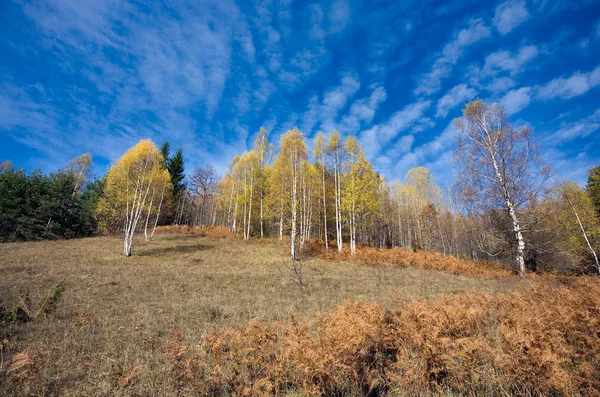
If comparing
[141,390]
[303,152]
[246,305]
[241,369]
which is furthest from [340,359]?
[303,152]

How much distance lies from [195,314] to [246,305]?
1.75 meters

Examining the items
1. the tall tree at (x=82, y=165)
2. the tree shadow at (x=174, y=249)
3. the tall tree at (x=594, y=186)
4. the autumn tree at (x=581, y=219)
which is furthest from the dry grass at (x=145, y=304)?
the tall tree at (x=82, y=165)

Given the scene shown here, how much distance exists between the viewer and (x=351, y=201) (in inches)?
950

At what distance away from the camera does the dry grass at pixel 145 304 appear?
4250 mm

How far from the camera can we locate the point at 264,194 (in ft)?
118

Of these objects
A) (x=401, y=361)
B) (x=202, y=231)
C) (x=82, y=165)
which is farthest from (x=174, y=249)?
(x=82, y=165)

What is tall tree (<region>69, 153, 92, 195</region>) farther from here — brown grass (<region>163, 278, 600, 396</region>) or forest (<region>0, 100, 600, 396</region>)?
brown grass (<region>163, 278, 600, 396</region>)

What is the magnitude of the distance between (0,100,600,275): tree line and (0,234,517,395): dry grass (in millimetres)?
5277

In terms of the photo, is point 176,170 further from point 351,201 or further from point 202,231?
point 351,201

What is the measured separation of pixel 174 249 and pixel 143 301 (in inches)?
569

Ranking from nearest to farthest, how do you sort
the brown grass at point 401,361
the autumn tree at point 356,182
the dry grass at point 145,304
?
1. the brown grass at point 401,361
2. the dry grass at point 145,304
3. the autumn tree at point 356,182

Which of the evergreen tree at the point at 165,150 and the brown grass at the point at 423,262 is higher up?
the evergreen tree at the point at 165,150

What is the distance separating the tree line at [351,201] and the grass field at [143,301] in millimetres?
5020

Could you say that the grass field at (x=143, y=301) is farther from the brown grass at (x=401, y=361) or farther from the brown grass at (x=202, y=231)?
the brown grass at (x=202, y=231)
